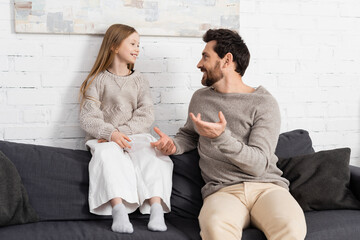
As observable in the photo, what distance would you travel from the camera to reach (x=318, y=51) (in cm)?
276

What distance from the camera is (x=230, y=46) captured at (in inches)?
84.4

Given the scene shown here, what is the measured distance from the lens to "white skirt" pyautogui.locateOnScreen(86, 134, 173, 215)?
1.94 metres

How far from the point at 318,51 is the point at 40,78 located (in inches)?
65.4

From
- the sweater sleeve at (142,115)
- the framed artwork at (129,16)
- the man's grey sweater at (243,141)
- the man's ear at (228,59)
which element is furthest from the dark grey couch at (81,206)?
the framed artwork at (129,16)

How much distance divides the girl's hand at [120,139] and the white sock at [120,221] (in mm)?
333

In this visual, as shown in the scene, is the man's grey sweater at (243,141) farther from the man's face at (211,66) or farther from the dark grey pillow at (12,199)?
the dark grey pillow at (12,199)

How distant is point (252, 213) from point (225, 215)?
17cm

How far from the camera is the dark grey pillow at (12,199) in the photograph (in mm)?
1801

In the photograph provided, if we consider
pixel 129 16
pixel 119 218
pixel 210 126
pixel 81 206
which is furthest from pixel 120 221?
pixel 129 16

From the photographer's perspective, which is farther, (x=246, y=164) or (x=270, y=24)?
(x=270, y=24)

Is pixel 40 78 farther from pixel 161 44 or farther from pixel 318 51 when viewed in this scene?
pixel 318 51

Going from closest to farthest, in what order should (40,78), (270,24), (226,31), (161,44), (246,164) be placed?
(246,164)
(226,31)
(40,78)
(161,44)
(270,24)

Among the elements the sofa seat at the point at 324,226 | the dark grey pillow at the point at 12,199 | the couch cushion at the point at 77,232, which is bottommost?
the sofa seat at the point at 324,226

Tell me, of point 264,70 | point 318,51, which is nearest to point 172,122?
point 264,70
